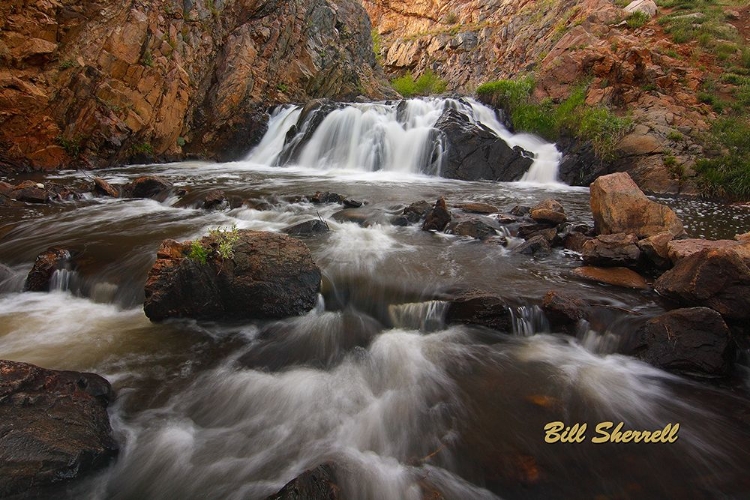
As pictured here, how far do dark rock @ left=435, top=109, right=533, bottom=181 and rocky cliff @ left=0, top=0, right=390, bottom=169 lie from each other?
9.19 m

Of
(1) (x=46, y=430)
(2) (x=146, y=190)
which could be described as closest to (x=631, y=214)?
(1) (x=46, y=430)

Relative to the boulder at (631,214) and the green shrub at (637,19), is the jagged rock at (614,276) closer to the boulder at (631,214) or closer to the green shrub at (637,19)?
the boulder at (631,214)

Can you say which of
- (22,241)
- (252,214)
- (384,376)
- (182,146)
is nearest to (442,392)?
(384,376)

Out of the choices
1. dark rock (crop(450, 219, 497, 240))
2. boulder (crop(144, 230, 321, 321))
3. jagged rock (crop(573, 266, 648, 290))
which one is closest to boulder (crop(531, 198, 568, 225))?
dark rock (crop(450, 219, 497, 240))

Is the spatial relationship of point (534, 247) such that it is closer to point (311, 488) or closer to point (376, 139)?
point (311, 488)

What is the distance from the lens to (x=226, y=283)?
4.86 metres

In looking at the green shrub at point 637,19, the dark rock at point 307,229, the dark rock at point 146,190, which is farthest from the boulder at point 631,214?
the green shrub at point 637,19

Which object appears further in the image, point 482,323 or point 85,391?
point 482,323

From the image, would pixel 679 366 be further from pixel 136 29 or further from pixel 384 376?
pixel 136 29

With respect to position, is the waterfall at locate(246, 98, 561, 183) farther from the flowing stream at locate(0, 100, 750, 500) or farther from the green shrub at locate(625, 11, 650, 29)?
the flowing stream at locate(0, 100, 750, 500)

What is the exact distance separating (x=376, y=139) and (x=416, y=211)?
849 cm

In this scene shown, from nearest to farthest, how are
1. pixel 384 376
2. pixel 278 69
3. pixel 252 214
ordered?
pixel 384 376, pixel 252 214, pixel 278 69

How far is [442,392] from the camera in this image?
391cm

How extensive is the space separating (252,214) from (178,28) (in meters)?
11.5
